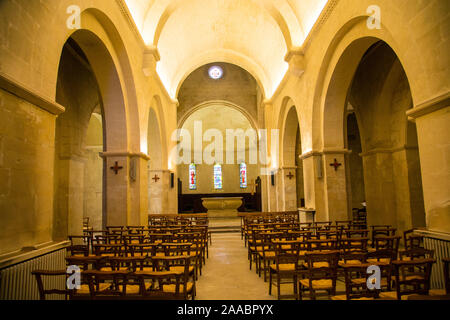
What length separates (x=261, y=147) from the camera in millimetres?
19234

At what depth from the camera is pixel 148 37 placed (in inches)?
417

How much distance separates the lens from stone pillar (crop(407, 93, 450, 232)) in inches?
182

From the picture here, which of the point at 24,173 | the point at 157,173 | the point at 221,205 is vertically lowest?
the point at 221,205

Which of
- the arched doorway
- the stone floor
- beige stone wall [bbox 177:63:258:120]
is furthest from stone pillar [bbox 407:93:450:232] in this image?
the arched doorway

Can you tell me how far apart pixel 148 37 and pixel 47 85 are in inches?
259

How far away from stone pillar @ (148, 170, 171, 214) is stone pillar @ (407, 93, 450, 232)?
1218 centimetres

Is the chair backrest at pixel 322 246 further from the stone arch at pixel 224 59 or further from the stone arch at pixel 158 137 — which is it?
the stone arch at pixel 224 59

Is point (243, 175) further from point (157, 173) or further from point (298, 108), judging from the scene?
point (298, 108)

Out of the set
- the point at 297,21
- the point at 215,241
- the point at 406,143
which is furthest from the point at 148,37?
the point at 406,143

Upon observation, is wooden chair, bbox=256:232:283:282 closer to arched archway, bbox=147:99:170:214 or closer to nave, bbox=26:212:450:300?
nave, bbox=26:212:450:300

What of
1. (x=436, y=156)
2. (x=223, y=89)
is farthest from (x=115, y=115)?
(x=223, y=89)

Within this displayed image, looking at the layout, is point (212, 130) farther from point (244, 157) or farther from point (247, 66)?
point (247, 66)

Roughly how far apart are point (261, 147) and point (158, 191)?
7145 mm
